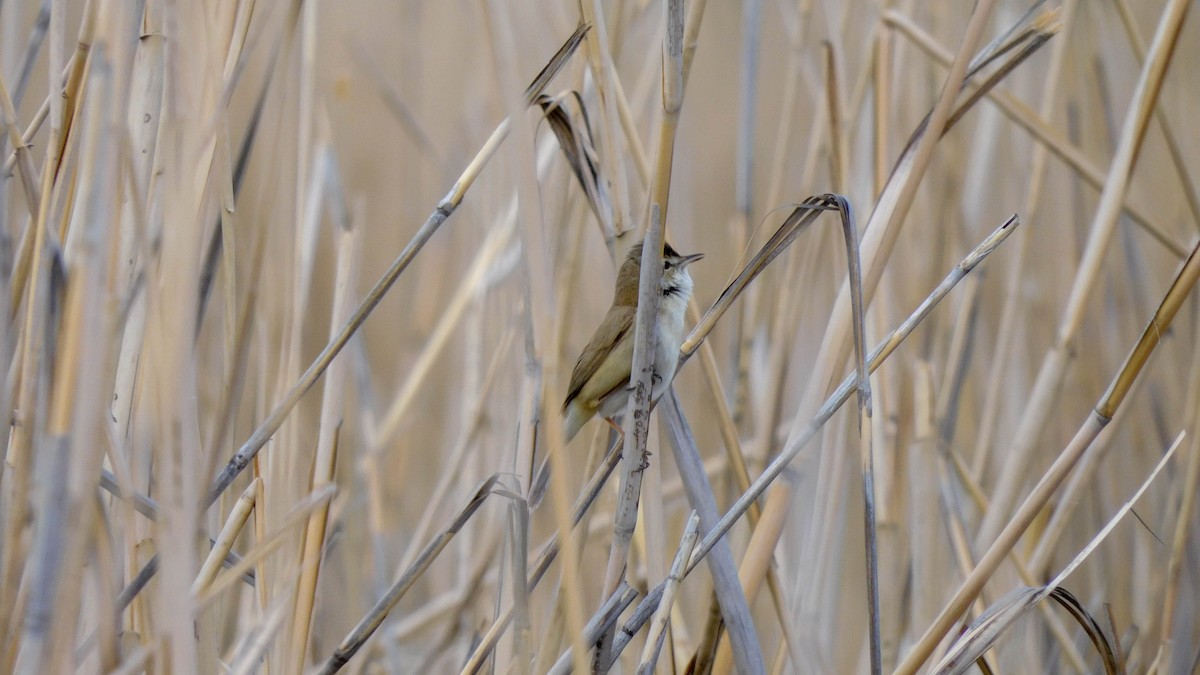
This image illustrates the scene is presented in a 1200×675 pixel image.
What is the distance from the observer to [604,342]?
85.3 inches

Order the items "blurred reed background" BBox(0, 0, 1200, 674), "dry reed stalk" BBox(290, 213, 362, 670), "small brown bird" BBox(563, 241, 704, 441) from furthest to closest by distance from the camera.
Answer: "small brown bird" BBox(563, 241, 704, 441) → "dry reed stalk" BBox(290, 213, 362, 670) → "blurred reed background" BBox(0, 0, 1200, 674)

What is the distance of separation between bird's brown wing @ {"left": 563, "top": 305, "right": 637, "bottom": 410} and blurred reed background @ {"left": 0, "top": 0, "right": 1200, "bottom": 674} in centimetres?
16

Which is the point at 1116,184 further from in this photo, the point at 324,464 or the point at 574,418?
the point at 324,464

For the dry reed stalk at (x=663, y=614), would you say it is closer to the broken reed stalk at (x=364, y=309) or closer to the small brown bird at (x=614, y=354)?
the broken reed stalk at (x=364, y=309)

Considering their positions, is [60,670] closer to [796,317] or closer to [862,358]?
[862,358]

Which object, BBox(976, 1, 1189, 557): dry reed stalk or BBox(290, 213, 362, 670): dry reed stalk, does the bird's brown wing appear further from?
→ BBox(976, 1, 1189, 557): dry reed stalk

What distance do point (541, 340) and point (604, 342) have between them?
1.18 m

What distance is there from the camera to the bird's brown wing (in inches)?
84.4

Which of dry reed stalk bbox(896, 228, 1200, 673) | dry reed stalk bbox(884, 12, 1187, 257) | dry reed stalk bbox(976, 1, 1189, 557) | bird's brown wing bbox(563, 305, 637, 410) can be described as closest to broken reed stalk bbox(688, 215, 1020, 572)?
dry reed stalk bbox(896, 228, 1200, 673)

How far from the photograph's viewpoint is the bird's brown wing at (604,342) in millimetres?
2145

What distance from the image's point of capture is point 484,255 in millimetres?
2109

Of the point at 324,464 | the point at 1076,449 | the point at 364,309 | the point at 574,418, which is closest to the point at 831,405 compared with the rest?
the point at 1076,449

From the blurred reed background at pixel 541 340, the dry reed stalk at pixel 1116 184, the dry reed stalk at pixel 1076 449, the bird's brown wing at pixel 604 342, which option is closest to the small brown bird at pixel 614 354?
the bird's brown wing at pixel 604 342

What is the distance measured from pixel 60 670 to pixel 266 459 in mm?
580
